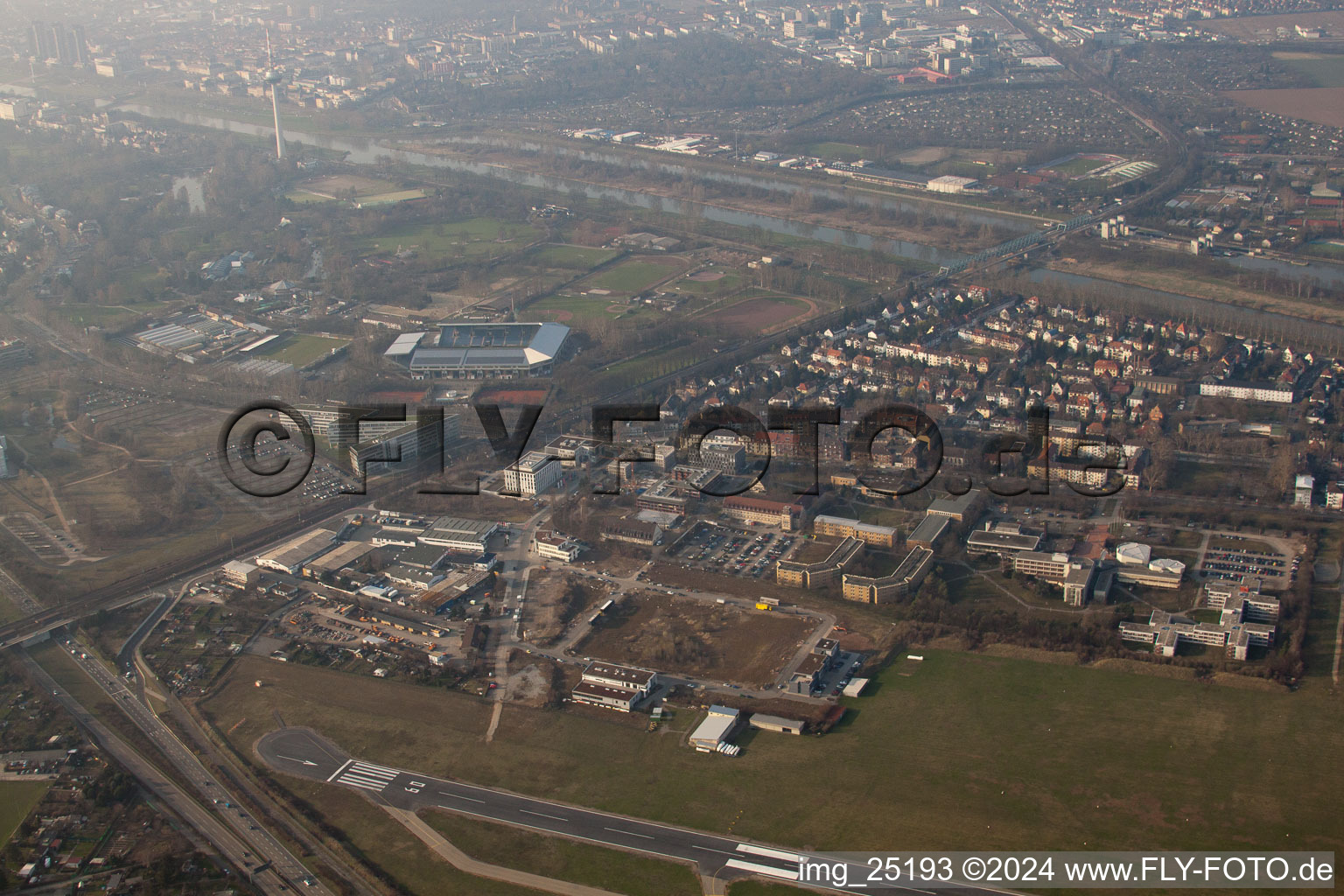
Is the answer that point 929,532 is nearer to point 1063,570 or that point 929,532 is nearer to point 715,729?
point 1063,570

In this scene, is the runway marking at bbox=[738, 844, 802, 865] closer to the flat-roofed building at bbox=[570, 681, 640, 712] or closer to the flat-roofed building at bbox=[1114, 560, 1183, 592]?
the flat-roofed building at bbox=[570, 681, 640, 712]

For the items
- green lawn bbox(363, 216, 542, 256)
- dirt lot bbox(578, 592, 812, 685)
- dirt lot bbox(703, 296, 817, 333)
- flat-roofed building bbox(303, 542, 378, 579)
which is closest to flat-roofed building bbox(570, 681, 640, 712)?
dirt lot bbox(578, 592, 812, 685)

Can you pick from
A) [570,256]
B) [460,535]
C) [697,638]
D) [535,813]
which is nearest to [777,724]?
[697,638]

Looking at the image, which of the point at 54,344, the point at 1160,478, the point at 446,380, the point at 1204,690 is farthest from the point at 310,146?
the point at 1204,690

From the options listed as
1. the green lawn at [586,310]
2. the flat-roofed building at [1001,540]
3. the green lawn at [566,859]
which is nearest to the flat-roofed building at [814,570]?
the flat-roofed building at [1001,540]

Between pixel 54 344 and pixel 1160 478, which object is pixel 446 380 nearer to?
pixel 54 344

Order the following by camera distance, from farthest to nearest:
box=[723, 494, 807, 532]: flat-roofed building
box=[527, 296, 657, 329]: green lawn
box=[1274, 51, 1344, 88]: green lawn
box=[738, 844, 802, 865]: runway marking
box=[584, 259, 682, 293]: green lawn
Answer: box=[1274, 51, 1344, 88]: green lawn → box=[584, 259, 682, 293]: green lawn → box=[527, 296, 657, 329]: green lawn → box=[723, 494, 807, 532]: flat-roofed building → box=[738, 844, 802, 865]: runway marking
